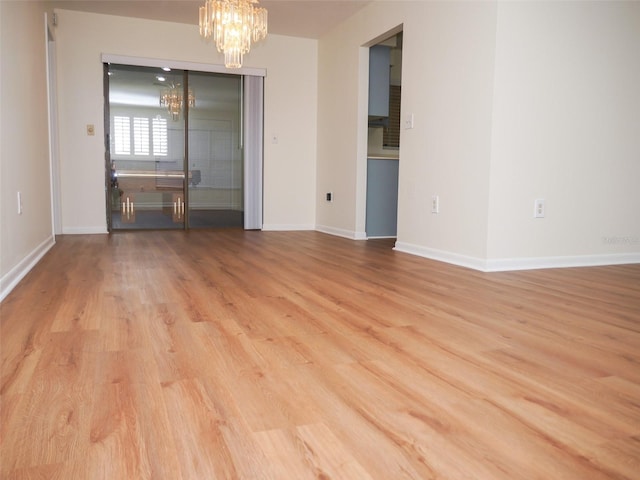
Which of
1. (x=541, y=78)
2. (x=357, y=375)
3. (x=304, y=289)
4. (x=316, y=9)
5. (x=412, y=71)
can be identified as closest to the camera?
(x=357, y=375)

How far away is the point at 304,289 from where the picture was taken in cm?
263

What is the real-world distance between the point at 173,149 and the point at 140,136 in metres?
0.39

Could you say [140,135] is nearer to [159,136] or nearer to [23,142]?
[159,136]

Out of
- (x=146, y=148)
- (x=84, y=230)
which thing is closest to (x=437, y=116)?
(x=146, y=148)

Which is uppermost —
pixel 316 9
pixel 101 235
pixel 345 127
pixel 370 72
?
pixel 316 9

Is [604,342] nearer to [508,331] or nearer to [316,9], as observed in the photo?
[508,331]

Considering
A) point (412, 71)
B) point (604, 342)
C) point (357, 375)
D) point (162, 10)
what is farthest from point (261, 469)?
point (162, 10)

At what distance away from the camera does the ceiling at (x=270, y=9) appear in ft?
16.0

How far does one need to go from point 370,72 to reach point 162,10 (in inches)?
87.4

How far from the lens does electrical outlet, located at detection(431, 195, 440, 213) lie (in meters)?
3.81

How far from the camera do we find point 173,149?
19.2 ft

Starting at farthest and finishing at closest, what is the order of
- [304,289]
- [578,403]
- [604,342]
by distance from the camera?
[304,289] < [604,342] < [578,403]

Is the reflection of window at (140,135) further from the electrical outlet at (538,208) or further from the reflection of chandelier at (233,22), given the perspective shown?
the electrical outlet at (538,208)

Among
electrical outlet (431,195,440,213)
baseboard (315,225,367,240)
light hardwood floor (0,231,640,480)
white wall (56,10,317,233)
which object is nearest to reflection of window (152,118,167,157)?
white wall (56,10,317,233)
